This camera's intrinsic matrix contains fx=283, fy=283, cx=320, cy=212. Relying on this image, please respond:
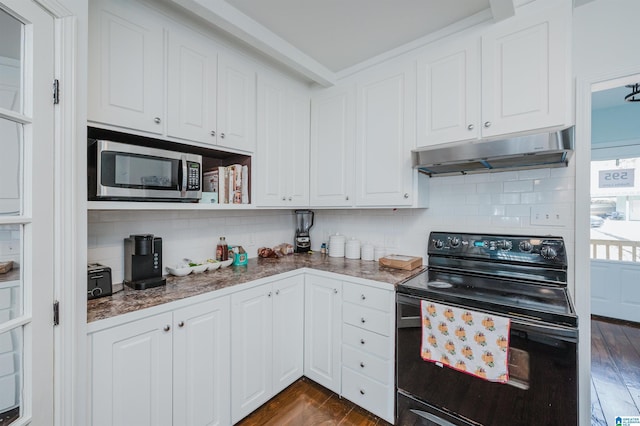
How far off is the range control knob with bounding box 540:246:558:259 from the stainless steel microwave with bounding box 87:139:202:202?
2.10 metres

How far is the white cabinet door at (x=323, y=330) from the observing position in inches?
77.6

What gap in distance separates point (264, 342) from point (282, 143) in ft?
4.88

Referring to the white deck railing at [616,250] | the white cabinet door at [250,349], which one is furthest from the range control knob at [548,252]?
the white deck railing at [616,250]

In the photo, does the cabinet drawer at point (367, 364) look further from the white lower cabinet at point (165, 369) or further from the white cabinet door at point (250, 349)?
the white lower cabinet at point (165, 369)

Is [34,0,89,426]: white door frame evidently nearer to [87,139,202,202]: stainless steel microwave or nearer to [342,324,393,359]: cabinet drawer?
[87,139,202,202]: stainless steel microwave

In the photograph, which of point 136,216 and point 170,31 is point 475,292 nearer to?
point 136,216

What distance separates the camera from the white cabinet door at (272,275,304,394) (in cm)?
193

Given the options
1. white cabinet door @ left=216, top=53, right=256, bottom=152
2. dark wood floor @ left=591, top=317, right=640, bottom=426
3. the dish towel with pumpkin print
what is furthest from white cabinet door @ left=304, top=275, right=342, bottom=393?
dark wood floor @ left=591, top=317, right=640, bottom=426

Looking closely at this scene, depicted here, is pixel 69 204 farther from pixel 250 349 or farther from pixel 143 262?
→ pixel 250 349

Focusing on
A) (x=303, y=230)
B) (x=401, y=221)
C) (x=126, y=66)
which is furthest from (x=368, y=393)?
(x=126, y=66)

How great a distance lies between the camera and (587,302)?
162cm

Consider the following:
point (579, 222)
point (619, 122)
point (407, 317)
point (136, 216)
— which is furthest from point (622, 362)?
point (136, 216)

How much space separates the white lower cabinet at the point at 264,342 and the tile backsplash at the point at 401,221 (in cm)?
63

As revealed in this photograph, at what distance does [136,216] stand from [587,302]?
8.96ft
